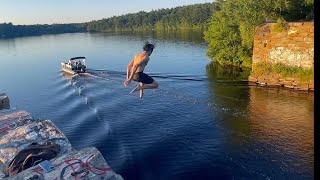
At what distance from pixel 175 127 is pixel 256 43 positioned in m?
20.8

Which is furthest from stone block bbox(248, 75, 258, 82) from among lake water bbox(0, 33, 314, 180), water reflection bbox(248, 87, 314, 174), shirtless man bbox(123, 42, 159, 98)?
shirtless man bbox(123, 42, 159, 98)

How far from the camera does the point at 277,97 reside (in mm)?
31562

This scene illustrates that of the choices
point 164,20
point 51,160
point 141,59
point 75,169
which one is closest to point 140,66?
point 141,59

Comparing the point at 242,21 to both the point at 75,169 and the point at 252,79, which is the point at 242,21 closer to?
the point at 252,79

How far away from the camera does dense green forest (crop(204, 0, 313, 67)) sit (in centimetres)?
3984

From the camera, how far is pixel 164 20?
158 m

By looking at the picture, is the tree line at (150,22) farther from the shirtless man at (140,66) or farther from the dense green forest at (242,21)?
the shirtless man at (140,66)

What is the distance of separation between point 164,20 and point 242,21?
11732 centimetres

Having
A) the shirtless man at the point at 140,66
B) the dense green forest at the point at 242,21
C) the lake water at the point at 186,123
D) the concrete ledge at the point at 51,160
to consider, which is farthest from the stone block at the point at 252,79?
the shirtless man at the point at 140,66

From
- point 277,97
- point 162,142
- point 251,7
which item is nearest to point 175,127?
point 162,142

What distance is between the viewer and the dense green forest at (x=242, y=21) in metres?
39.8

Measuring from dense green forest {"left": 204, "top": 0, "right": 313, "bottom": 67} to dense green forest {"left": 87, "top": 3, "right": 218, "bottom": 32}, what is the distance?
2794 inches

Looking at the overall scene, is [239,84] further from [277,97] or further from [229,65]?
[229,65]

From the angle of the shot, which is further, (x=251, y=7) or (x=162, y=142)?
(x=251, y=7)
